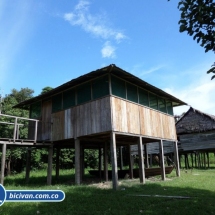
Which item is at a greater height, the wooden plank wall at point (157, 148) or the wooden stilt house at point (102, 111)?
the wooden stilt house at point (102, 111)

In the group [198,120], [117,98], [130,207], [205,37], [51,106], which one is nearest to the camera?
[205,37]

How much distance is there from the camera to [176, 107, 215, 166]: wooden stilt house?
77.7 feet

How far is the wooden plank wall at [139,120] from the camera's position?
434 inches

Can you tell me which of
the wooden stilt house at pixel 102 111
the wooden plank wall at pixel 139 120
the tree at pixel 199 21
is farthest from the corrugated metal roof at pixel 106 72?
the tree at pixel 199 21

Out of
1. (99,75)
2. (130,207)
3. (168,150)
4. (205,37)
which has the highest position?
(99,75)

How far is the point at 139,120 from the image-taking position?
12516 millimetres

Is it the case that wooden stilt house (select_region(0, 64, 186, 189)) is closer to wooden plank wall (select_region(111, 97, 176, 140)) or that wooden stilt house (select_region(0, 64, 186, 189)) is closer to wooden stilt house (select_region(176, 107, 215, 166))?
wooden plank wall (select_region(111, 97, 176, 140))

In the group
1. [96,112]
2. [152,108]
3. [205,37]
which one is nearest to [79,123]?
[96,112]

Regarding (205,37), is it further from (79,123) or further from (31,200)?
(79,123)

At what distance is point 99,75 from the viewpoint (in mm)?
11328

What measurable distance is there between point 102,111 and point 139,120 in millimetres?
2507

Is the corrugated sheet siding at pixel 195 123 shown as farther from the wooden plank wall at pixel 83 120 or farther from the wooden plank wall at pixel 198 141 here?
→ the wooden plank wall at pixel 83 120

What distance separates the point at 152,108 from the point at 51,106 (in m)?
6.07

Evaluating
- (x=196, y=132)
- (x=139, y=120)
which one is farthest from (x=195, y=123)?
(x=139, y=120)
